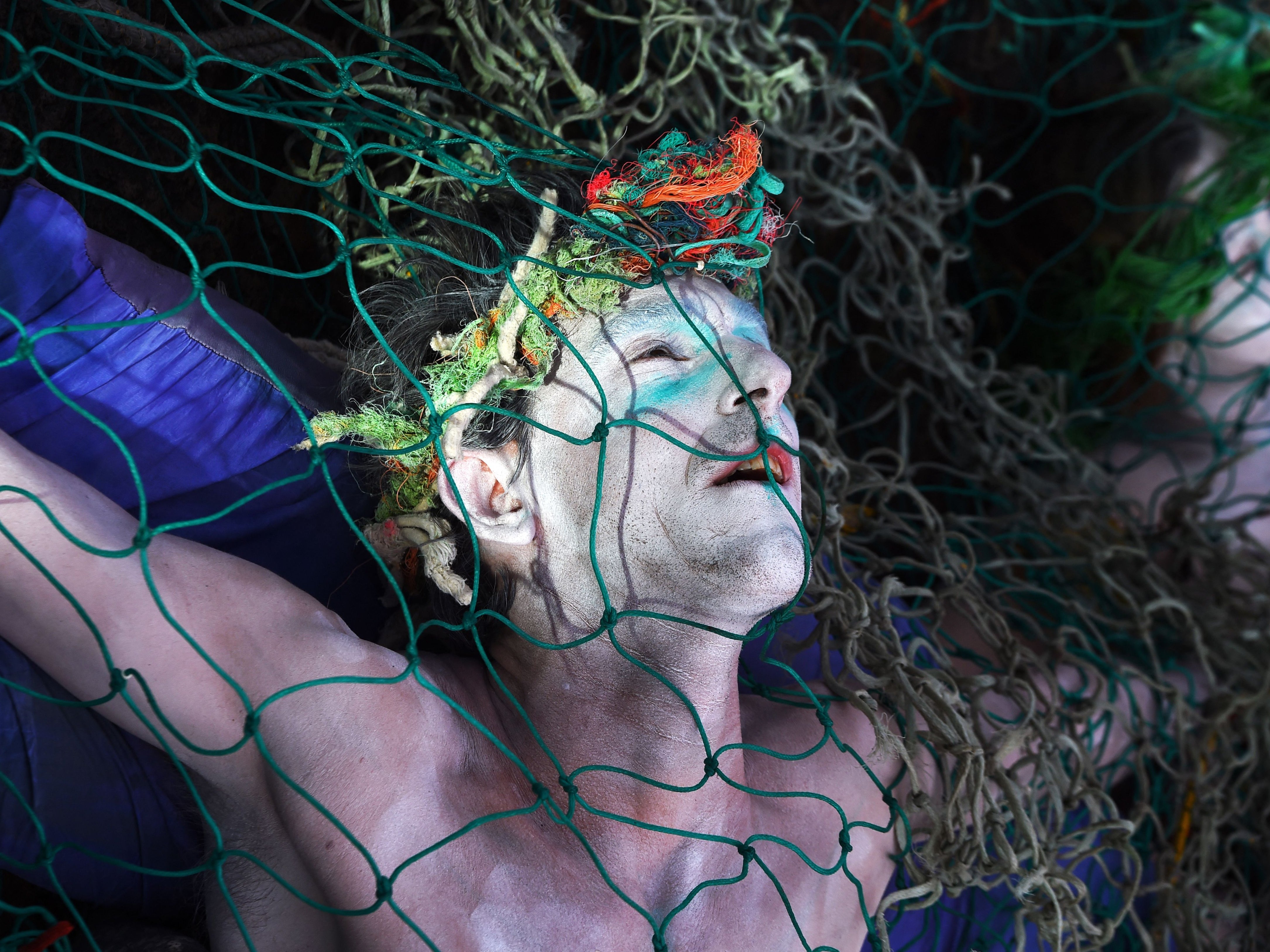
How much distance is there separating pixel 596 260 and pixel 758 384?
229mm

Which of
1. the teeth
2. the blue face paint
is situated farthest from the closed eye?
the teeth

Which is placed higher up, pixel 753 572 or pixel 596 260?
pixel 596 260

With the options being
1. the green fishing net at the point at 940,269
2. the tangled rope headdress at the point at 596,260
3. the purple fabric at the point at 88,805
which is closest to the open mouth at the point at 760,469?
the green fishing net at the point at 940,269

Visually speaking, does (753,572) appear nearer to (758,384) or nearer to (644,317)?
(758,384)

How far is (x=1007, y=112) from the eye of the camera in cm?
241

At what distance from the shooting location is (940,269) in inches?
72.9

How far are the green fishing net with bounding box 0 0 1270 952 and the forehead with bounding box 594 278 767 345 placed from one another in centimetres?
19

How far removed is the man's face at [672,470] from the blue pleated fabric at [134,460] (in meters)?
0.33

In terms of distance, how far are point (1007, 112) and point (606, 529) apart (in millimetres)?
1820

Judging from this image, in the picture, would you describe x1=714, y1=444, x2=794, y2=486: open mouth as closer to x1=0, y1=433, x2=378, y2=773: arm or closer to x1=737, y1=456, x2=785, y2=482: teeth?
x1=737, y1=456, x2=785, y2=482: teeth

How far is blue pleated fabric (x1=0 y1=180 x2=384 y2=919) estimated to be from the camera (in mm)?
1107

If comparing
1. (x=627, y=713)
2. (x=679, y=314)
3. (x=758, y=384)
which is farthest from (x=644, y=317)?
(x=627, y=713)

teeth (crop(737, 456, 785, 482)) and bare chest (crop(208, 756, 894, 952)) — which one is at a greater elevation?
teeth (crop(737, 456, 785, 482))

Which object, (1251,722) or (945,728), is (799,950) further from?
(1251,722)
